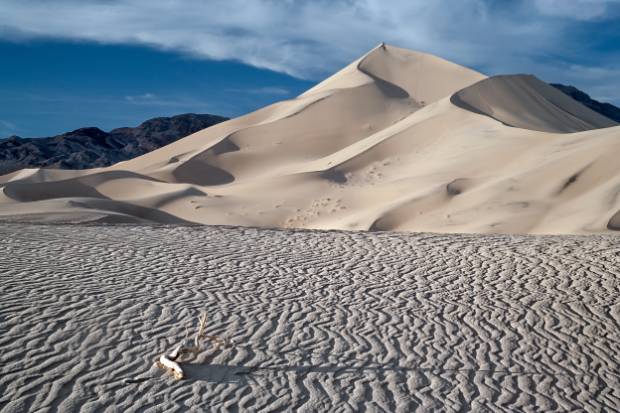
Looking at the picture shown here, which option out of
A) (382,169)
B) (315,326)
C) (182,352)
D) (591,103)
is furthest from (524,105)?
(591,103)

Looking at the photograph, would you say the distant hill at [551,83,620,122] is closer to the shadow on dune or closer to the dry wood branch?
the shadow on dune

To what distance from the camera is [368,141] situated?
29.9 meters

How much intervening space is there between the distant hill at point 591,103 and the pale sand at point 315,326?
63.0 meters

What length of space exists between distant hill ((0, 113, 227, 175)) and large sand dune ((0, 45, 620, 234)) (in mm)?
22201

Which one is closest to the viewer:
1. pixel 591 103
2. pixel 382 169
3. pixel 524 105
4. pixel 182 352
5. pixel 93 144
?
pixel 182 352

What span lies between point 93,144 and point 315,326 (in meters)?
59.5

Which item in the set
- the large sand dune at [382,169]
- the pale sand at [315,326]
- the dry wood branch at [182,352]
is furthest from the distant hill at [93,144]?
the dry wood branch at [182,352]

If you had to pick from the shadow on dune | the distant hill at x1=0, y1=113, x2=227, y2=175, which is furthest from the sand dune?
the distant hill at x1=0, y1=113, x2=227, y2=175

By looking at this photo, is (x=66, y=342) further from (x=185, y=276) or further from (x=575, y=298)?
(x=575, y=298)

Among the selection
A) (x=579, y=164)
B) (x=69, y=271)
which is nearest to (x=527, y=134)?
(x=579, y=164)

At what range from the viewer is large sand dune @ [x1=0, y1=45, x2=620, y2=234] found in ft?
58.2

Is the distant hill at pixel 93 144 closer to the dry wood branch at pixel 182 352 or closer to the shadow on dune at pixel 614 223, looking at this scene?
the shadow on dune at pixel 614 223

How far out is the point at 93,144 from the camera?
61.9 metres

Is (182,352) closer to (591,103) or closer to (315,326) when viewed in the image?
(315,326)
